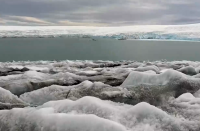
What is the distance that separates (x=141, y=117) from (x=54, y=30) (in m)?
113

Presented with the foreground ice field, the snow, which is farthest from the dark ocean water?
the foreground ice field

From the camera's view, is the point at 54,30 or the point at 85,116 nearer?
the point at 85,116

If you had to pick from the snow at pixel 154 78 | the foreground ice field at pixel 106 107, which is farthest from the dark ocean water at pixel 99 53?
the foreground ice field at pixel 106 107

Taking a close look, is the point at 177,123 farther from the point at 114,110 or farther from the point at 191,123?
the point at 114,110

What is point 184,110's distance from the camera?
12.0 ft

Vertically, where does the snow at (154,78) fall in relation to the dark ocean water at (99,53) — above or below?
above

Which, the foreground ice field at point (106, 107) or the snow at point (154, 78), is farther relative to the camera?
the snow at point (154, 78)

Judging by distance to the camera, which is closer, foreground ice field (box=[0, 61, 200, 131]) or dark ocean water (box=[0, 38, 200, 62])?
foreground ice field (box=[0, 61, 200, 131])

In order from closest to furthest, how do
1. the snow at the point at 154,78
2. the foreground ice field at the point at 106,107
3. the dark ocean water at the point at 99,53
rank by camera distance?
1. the foreground ice field at the point at 106,107
2. the snow at the point at 154,78
3. the dark ocean water at the point at 99,53

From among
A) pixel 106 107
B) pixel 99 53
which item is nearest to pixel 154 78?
pixel 106 107

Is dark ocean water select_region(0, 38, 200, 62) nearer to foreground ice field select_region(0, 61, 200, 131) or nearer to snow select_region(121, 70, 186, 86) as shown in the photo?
snow select_region(121, 70, 186, 86)

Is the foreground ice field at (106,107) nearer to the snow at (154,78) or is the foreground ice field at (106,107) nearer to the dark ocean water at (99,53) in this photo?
the snow at (154,78)

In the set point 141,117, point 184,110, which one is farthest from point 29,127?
point 184,110

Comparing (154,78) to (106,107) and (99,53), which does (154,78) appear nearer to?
(106,107)
